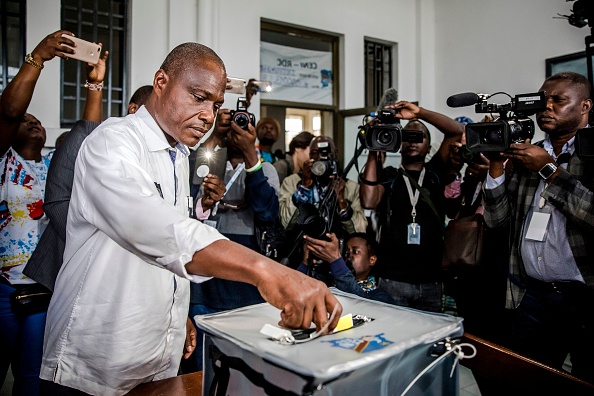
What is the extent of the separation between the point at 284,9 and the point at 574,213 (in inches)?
153

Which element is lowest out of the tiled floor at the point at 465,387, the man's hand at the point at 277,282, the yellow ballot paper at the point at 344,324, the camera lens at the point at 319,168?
the tiled floor at the point at 465,387

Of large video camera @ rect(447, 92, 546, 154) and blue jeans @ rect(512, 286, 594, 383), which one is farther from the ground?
large video camera @ rect(447, 92, 546, 154)

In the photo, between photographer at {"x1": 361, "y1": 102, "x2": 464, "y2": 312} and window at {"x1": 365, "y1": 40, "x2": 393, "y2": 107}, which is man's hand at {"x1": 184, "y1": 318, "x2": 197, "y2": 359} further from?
window at {"x1": 365, "y1": 40, "x2": 393, "y2": 107}

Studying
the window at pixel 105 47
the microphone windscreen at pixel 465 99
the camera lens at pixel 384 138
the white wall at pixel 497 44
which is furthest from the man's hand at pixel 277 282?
the white wall at pixel 497 44

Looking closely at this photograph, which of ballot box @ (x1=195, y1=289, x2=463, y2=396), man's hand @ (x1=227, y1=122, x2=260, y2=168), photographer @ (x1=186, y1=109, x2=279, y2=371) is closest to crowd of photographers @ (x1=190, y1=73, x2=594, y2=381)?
photographer @ (x1=186, y1=109, x2=279, y2=371)

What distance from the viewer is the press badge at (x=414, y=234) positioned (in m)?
2.45

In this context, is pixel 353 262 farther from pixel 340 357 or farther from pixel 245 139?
pixel 340 357

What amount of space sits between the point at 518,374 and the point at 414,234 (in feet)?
4.60

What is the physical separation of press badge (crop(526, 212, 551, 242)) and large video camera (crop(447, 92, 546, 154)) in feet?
1.07

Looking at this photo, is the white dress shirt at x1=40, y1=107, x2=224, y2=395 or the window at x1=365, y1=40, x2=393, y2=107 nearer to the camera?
the white dress shirt at x1=40, y1=107, x2=224, y2=395

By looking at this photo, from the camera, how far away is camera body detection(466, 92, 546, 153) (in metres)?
1.81

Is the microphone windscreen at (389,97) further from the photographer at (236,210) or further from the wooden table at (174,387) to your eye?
the wooden table at (174,387)

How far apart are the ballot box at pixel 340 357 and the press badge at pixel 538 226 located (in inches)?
51.7

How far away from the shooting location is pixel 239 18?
453 centimetres
